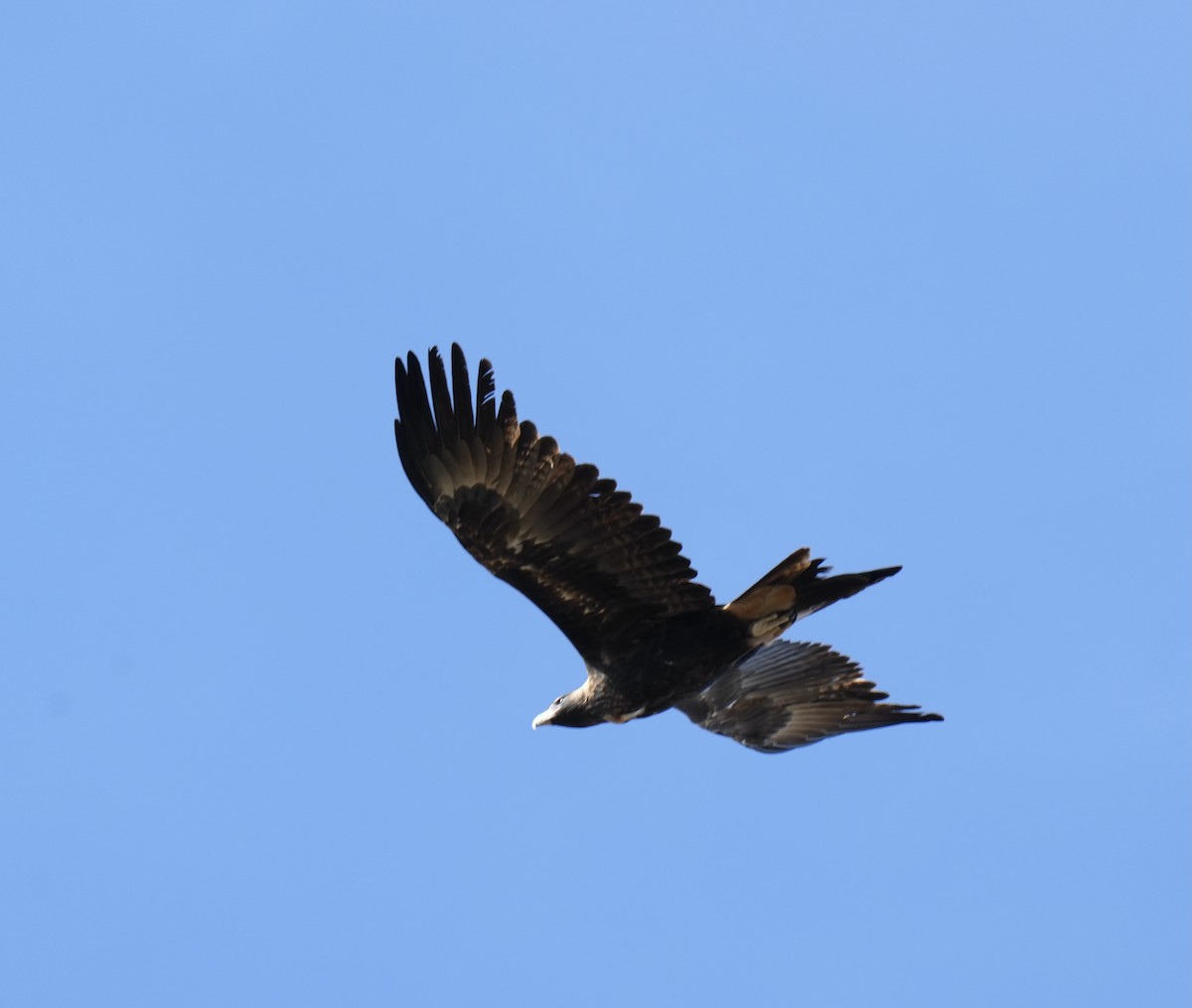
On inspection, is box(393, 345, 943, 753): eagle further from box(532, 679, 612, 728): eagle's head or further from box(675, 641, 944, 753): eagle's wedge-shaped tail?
box(675, 641, 944, 753): eagle's wedge-shaped tail

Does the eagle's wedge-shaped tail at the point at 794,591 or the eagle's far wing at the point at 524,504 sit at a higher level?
the eagle's far wing at the point at 524,504

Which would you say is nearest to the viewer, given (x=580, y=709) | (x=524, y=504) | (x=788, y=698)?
(x=524, y=504)

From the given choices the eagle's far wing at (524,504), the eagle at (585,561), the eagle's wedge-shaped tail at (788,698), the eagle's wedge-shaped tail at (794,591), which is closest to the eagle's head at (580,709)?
the eagle at (585,561)

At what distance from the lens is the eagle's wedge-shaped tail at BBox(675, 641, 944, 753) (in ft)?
45.3

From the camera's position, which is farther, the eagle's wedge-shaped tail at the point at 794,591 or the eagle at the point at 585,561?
the eagle's wedge-shaped tail at the point at 794,591

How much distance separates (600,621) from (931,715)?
2750 mm

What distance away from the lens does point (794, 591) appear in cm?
1188

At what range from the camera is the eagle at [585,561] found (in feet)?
37.2

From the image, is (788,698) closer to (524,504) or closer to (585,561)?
(585,561)

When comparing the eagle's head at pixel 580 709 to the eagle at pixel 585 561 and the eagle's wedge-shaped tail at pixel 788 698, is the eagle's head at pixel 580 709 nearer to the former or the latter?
the eagle at pixel 585 561

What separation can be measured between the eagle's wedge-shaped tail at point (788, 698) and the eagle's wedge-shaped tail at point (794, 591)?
175cm

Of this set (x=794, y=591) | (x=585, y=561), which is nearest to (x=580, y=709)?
(x=585, y=561)

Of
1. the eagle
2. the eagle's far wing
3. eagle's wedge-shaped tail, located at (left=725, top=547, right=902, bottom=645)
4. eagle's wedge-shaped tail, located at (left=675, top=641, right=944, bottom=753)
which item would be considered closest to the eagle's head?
the eagle

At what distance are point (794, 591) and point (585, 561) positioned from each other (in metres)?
1.35
